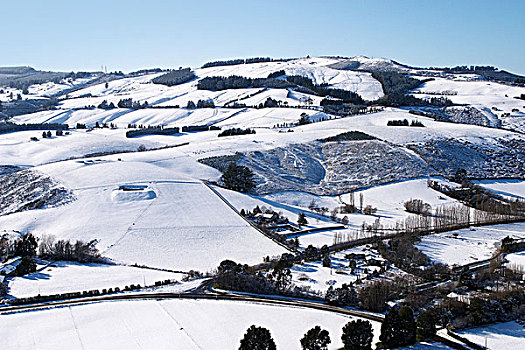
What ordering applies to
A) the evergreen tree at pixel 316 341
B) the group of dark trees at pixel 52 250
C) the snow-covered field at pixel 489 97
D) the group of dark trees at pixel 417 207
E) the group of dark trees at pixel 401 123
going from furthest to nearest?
the snow-covered field at pixel 489 97, the group of dark trees at pixel 401 123, the group of dark trees at pixel 417 207, the group of dark trees at pixel 52 250, the evergreen tree at pixel 316 341

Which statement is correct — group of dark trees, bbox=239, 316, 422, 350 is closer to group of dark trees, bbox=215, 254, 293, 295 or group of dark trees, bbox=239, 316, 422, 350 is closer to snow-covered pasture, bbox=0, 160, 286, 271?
group of dark trees, bbox=215, 254, 293, 295

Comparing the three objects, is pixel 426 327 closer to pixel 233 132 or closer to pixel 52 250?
pixel 52 250

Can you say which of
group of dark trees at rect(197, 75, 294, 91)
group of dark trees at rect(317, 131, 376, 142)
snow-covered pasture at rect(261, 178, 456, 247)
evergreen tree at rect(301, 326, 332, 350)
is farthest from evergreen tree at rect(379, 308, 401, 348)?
group of dark trees at rect(197, 75, 294, 91)

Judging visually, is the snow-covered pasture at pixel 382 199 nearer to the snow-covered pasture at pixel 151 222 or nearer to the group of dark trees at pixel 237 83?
the snow-covered pasture at pixel 151 222

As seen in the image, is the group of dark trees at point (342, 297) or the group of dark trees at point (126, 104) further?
the group of dark trees at point (126, 104)

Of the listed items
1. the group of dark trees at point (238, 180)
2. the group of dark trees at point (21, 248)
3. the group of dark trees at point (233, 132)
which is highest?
the group of dark trees at point (233, 132)

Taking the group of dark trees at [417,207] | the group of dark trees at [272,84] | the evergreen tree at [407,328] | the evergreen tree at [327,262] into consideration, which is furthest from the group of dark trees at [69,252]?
the group of dark trees at [272,84]

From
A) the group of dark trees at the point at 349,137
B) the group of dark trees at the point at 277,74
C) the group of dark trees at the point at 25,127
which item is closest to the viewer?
the group of dark trees at the point at 349,137
